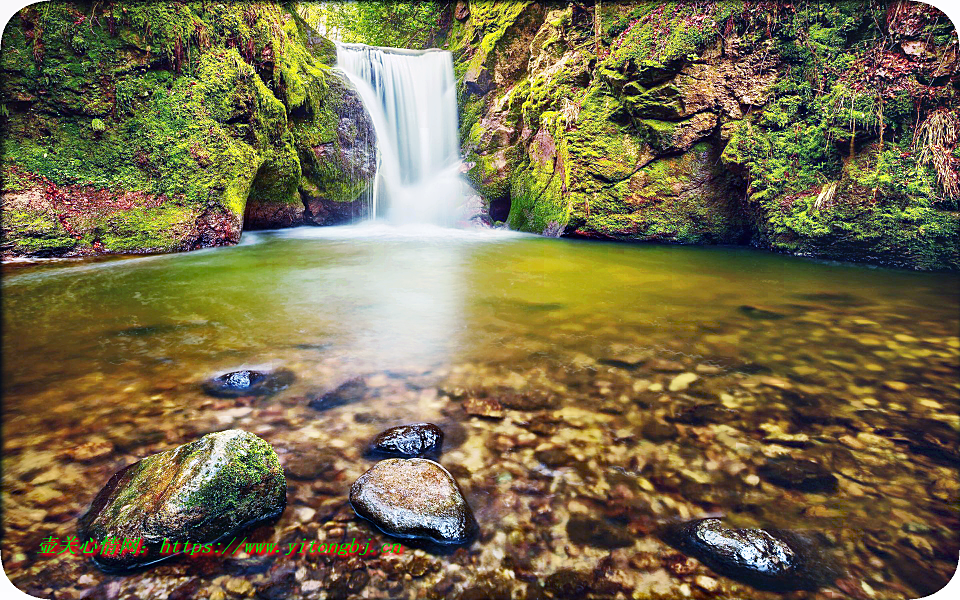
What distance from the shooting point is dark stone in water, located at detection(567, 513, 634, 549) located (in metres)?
1.71

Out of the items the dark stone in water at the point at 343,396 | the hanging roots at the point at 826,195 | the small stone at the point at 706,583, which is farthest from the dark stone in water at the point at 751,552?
the hanging roots at the point at 826,195

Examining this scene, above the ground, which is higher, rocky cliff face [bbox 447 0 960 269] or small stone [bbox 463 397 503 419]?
rocky cliff face [bbox 447 0 960 269]

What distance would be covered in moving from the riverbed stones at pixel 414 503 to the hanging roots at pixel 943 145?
8270 millimetres

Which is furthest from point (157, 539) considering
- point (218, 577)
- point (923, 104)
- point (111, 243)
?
point (923, 104)

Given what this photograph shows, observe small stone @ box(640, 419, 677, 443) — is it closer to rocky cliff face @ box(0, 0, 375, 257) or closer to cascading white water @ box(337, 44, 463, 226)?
rocky cliff face @ box(0, 0, 375, 257)

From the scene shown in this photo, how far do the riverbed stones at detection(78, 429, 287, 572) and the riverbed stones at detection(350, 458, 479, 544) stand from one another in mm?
375

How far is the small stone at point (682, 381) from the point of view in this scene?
2891mm

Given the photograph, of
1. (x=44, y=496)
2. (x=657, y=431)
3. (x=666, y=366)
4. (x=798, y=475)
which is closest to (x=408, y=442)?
(x=657, y=431)

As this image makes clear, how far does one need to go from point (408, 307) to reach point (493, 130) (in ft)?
30.9

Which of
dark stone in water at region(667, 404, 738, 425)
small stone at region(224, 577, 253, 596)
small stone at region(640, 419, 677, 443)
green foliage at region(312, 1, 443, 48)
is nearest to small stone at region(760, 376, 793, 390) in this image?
dark stone in water at region(667, 404, 738, 425)

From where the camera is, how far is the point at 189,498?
1658 mm

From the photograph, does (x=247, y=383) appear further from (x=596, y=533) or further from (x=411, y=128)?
(x=411, y=128)

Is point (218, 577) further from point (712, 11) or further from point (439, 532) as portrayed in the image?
point (712, 11)

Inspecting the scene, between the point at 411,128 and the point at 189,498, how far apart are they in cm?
1402
